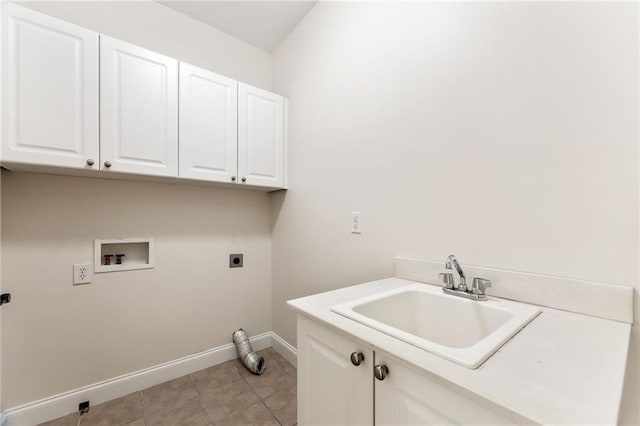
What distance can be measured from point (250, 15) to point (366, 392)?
244 centimetres

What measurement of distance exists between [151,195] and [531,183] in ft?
7.05

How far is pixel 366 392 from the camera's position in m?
0.71

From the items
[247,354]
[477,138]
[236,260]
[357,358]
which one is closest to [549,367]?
[357,358]

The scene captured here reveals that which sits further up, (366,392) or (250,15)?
(250,15)

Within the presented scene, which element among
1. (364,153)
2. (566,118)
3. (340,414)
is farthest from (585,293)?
(364,153)

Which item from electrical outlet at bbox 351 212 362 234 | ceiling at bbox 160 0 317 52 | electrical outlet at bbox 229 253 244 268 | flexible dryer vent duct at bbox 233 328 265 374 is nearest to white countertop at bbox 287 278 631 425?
electrical outlet at bbox 351 212 362 234

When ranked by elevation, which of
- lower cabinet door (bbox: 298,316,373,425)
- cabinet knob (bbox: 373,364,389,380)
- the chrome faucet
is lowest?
lower cabinet door (bbox: 298,316,373,425)

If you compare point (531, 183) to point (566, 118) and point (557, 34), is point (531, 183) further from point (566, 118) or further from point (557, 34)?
point (557, 34)

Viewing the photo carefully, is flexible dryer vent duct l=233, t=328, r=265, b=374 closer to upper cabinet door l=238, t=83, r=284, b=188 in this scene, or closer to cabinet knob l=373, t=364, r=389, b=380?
upper cabinet door l=238, t=83, r=284, b=188

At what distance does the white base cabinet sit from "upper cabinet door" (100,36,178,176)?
1351 mm

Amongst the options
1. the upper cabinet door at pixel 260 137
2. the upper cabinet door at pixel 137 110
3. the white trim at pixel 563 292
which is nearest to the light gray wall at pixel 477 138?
the white trim at pixel 563 292

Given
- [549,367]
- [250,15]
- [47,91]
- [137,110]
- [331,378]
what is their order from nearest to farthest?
[549,367]
[331,378]
[47,91]
[137,110]
[250,15]

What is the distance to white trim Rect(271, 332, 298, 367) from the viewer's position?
2.05m

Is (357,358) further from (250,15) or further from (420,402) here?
(250,15)
